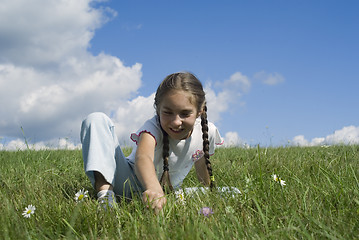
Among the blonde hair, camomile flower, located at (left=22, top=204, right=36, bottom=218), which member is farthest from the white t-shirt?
camomile flower, located at (left=22, top=204, right=36, bottom=218)

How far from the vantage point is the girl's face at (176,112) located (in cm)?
296

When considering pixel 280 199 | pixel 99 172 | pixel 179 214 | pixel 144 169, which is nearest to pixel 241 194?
pixel 280 199

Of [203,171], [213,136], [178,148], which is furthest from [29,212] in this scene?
[213,136]

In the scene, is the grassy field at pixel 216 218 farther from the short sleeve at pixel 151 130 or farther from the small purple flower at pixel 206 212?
the short sleeve at pixel 151 130

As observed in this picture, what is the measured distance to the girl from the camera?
296 cm

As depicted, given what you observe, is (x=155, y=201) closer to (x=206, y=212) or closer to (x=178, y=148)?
(x=206, y=212)

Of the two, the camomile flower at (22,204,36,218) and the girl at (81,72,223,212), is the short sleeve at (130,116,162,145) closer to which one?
the girl at (81,72,223,212)

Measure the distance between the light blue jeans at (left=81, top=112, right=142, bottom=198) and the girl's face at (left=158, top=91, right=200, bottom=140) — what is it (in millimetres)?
507

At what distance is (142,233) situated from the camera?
1.81m

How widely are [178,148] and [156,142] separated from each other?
309mm

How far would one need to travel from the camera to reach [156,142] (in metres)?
3.18

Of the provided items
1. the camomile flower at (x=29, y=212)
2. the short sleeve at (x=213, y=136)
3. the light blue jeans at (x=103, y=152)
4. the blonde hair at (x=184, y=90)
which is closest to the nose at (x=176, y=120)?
the blonde hair at (x=184, y=90)

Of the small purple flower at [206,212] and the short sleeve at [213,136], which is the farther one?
the short sleeve at [213,136]

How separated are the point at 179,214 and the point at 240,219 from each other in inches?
13.5
